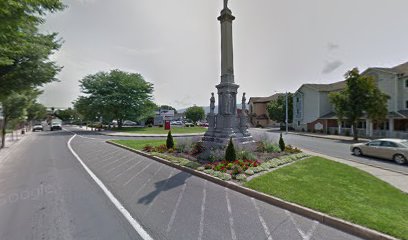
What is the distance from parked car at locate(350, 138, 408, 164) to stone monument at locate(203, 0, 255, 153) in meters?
7.83

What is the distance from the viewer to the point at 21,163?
39.6ft

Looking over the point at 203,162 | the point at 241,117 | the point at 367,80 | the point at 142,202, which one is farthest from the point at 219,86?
the point at 367,80

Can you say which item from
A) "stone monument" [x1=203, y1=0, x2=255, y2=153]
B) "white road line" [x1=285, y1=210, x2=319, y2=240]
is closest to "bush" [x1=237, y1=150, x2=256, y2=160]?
"stone monument" [x1=203, y1=0, x2=255, y2=153]

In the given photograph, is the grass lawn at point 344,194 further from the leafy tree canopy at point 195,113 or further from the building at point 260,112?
the leafy tree canopy at point 195,113

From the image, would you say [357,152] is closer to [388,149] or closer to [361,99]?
[388,149]

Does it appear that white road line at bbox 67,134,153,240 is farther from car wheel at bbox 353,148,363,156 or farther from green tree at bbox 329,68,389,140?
green tree at bbox 329,68,389,140

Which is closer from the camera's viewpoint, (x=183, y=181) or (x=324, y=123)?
(x=183, y=181)

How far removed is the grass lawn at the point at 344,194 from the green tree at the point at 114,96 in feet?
128

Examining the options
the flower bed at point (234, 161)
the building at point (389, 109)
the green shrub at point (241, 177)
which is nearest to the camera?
the green shrub at point (241, 177)

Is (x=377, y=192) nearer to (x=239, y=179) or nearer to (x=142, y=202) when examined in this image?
(x=239, y=179)

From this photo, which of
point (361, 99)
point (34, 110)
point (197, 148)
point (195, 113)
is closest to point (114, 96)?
point (34, 110)

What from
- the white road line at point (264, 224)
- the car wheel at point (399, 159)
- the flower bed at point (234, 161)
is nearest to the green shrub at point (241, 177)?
the flower bed at point (234, 161)

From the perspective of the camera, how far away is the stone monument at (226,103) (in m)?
13.7

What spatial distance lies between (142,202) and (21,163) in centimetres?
1000
